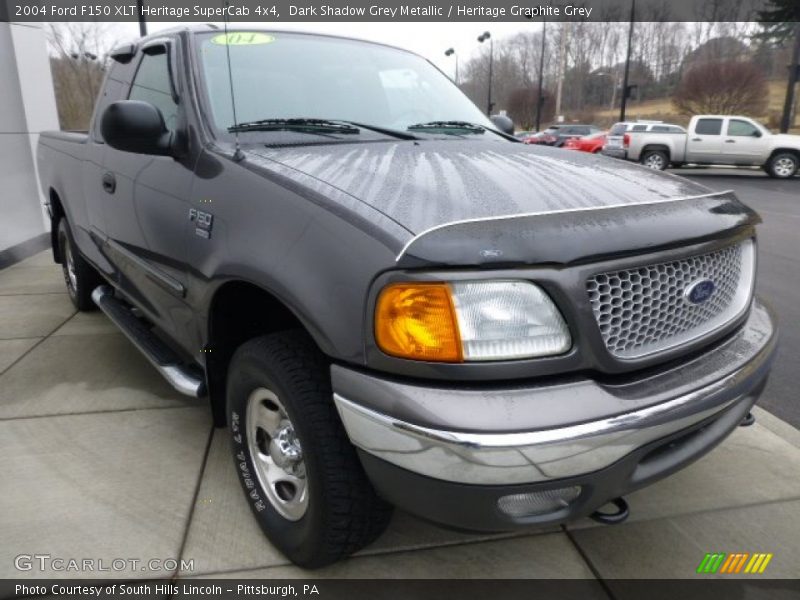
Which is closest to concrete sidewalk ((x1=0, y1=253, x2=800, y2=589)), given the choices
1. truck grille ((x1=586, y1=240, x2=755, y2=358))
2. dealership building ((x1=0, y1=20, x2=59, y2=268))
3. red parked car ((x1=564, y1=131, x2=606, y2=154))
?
truck grille ((x1=586, y1=240, x2=755, y2=358))

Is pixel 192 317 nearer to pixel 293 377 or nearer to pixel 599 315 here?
pixel 293 377

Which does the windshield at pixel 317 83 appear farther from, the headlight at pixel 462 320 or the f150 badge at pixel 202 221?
the headlight at pixel 462 320

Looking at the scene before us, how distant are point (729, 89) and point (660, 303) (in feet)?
152

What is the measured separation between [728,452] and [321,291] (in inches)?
89.4

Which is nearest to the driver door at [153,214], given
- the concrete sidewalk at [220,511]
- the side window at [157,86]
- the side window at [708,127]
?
the side window at [157,86]

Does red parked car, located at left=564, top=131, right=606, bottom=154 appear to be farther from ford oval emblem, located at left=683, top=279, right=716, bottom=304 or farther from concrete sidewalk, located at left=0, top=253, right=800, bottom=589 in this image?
ford oval emblem, located at left=683, top=279, right=716, bottom=304

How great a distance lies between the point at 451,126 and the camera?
310 centimetres

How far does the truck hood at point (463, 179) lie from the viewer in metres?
1.77

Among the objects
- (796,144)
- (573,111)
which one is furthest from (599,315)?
(573,111)

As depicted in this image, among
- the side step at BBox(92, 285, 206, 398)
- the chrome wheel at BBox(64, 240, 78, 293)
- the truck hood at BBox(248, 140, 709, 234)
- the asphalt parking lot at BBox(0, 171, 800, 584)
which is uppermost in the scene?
the truck hood at BBox(248, 140, 709, 234)

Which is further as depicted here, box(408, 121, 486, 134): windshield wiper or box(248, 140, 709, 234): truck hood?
box(408, 121, 486, 134): windshield wiper

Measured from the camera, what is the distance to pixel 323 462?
1.83 m

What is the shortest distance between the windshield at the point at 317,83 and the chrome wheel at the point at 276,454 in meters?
1.12

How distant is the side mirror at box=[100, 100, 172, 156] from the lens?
93.4 inches
